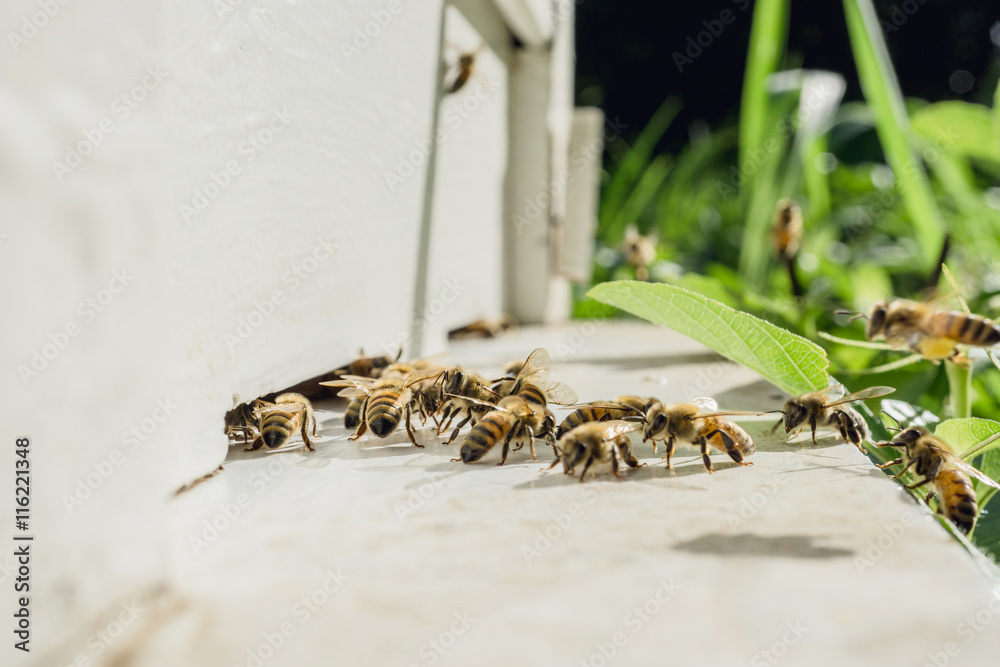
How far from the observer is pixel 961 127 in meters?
3.04

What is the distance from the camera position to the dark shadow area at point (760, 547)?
0.74m

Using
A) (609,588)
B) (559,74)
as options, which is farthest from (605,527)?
(559,74)

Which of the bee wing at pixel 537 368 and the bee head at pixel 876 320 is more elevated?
the bee head at pixel 876 320

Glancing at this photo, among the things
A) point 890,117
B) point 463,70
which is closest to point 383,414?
point 463,70

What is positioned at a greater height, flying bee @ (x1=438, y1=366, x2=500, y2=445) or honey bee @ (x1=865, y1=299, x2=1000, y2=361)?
honey bee @ (x1=865, y1=299, x2=1000, y2=361)
